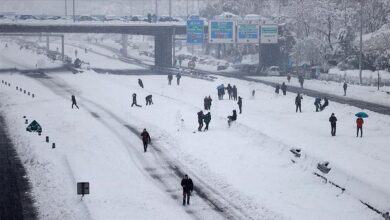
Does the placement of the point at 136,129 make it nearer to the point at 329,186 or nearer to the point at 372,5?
the point at 329,186

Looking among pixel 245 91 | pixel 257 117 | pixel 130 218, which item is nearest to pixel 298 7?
pixel 245 91

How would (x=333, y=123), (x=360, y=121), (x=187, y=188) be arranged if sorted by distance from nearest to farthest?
(x=187, y=188) < (x=360, y=121) < (x=333, y=123)

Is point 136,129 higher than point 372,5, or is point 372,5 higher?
point 372,5

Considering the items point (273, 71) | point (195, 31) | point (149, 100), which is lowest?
point (149, 100)

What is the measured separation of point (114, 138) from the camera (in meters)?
40.2

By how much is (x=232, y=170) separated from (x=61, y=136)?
15.5 m

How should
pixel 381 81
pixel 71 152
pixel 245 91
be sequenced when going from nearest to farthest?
pixel 71 152 < pixel 245 91 < pixel 381 81

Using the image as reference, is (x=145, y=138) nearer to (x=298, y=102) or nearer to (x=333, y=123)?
(x=333, y=123)

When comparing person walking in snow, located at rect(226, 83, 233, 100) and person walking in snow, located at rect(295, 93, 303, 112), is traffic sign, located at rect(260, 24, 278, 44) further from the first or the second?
person walking in snow, located at rect(295, 93, 303, 112)

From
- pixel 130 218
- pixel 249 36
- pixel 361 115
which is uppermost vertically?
pixel 249 36

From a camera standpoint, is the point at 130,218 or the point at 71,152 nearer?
the point at 130,218

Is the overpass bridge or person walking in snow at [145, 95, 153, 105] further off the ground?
the overpass bridge

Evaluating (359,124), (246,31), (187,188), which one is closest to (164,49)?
(246,31)

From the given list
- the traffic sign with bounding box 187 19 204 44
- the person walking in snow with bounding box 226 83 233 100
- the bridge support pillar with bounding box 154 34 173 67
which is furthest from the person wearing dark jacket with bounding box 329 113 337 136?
the bridge support pillar with bounding box 154 34 173 67
